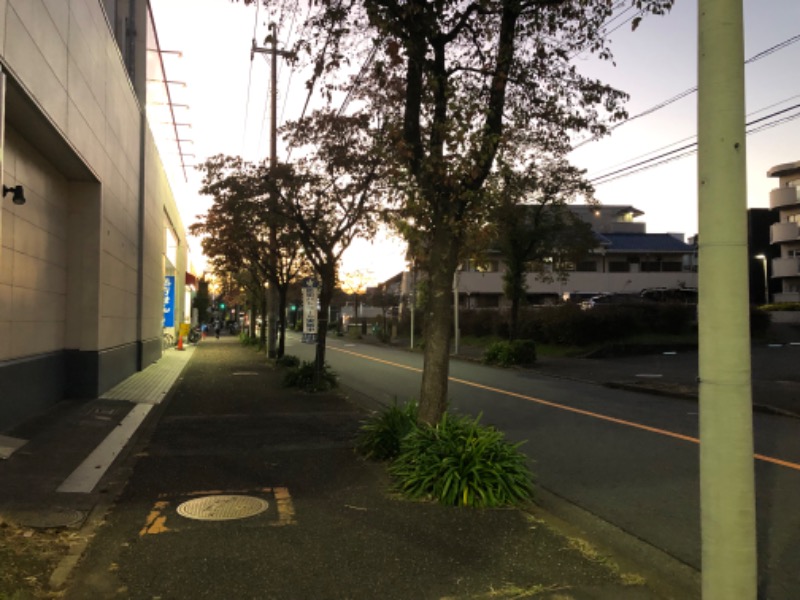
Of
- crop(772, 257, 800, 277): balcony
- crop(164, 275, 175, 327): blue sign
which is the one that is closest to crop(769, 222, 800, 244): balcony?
crop(772, 257, 800, 277): balcony

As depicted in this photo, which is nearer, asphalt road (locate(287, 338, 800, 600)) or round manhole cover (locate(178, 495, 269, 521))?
asphalt road (locate(287, 338, 800, 600))

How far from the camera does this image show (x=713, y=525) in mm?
2979

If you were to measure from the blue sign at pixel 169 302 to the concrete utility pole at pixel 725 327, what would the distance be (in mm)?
31728

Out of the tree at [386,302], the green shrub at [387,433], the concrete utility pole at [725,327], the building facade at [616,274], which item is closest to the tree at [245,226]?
the green shrub at [387,433]

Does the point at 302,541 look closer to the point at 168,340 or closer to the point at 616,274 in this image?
the point at 168,340

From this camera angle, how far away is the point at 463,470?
598 centimetres

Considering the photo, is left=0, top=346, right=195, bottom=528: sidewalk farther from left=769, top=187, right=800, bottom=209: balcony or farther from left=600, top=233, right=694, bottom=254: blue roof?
left=600, top=233, right=694, bottom=254: blue roof

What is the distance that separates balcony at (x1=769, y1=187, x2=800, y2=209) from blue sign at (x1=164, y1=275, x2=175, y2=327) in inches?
1508

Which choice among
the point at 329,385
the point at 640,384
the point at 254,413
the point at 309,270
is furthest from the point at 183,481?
the point at 309,270

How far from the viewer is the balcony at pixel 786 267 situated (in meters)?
41.1

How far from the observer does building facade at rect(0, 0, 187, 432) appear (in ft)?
28.6

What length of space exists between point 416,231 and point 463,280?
43.5 meters

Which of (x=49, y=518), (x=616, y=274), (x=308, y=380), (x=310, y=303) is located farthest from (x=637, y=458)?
(x=616, y=274)

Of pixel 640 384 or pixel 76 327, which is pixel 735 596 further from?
pixel 640 384
